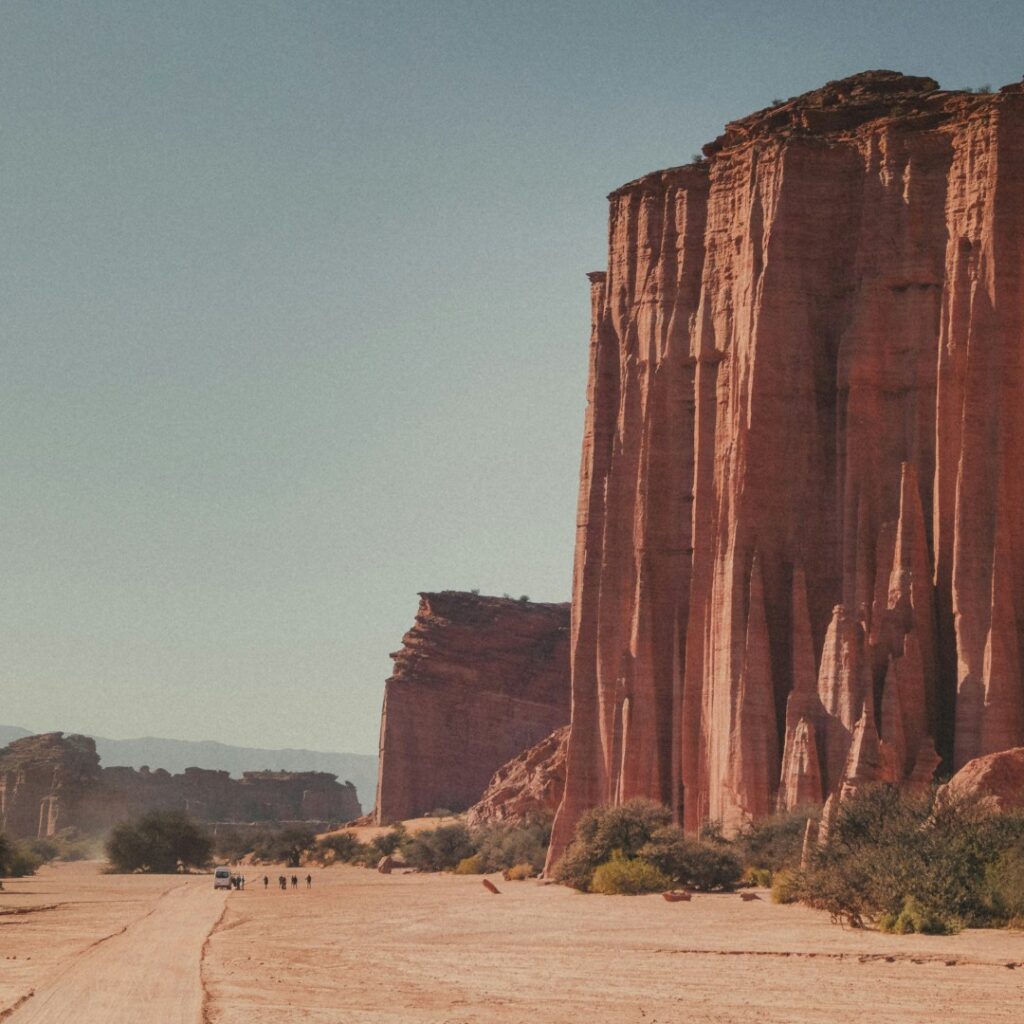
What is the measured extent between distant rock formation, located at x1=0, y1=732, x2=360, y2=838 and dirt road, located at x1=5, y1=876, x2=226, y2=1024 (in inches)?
2826

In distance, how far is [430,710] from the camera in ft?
320

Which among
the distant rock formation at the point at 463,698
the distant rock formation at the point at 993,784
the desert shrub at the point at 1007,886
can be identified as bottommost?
the desert shrub at the point at 1007,886

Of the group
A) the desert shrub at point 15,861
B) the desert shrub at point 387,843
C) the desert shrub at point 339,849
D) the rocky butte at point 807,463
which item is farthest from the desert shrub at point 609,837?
the desert shrub at point 339,849

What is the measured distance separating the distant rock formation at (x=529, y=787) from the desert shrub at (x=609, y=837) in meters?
22.1

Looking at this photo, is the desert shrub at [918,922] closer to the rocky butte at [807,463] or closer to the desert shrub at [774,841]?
the desert shrub at [774,841]

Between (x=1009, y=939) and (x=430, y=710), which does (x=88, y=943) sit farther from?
(x=430, y=710)

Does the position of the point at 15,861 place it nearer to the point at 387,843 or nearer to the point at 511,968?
the point at 387,843

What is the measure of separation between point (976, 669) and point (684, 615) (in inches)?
462

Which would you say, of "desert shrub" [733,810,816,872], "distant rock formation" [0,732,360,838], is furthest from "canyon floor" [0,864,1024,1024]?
"distant rock formation" [0,732,360,838]

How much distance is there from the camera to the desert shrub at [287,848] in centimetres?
7950

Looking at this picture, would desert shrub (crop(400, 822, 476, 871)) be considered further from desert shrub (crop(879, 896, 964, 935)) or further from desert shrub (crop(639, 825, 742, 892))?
desert shrub (crop(879, 896, 964, 935))

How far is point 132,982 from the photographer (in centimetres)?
2319

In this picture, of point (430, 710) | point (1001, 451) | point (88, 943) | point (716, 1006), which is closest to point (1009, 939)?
point (716, 1006)

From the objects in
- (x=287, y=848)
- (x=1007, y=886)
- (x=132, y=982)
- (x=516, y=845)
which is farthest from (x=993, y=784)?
(x=287, y=848)
